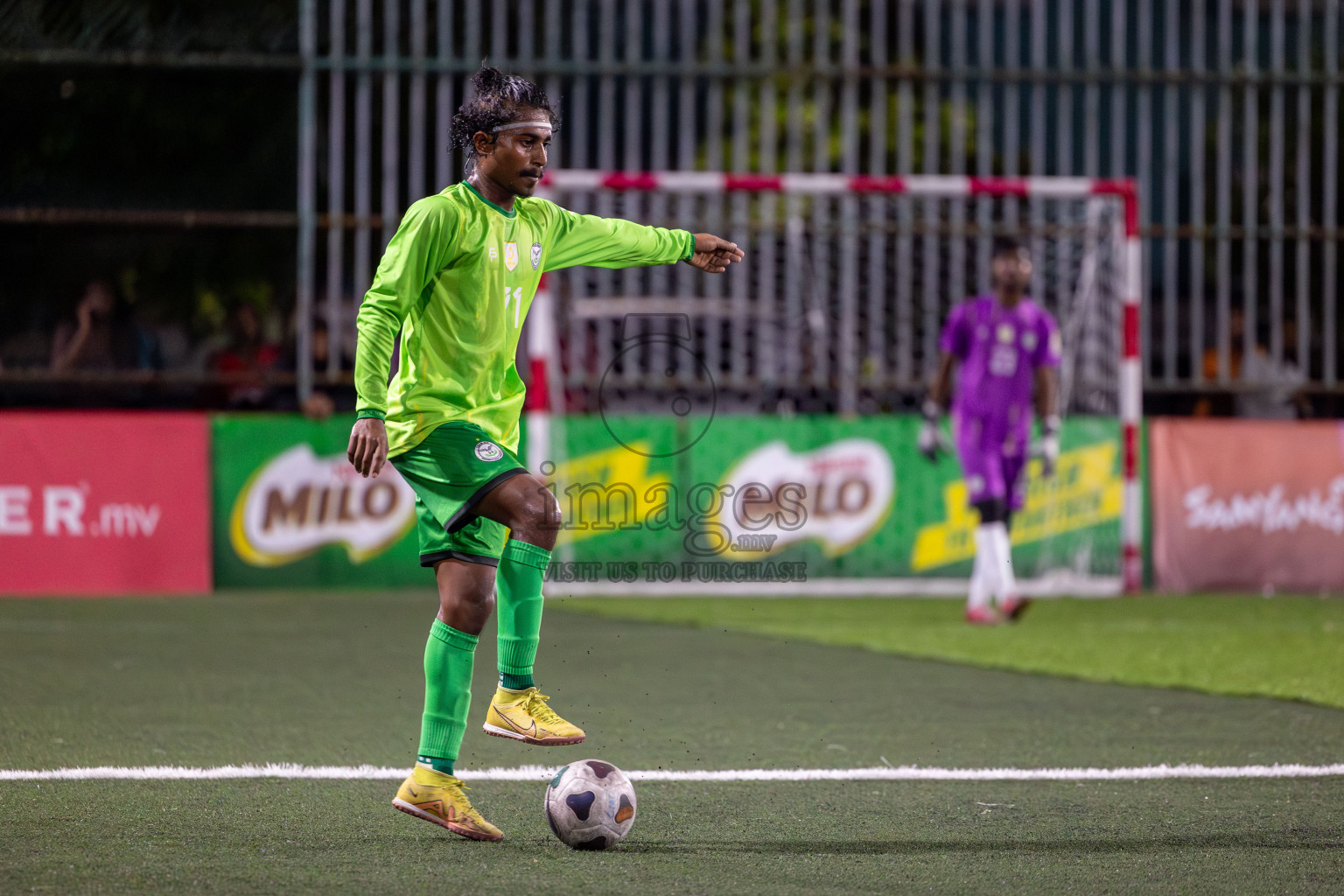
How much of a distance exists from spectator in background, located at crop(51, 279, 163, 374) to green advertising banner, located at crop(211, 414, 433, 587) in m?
0.94

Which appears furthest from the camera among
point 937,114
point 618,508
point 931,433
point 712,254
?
point 937,114

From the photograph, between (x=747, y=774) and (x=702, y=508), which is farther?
(x=702, y=508)

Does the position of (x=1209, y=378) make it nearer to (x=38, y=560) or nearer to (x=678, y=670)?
(x=678, y=670)

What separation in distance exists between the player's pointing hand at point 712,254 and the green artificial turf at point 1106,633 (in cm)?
338

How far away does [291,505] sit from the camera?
11922mm

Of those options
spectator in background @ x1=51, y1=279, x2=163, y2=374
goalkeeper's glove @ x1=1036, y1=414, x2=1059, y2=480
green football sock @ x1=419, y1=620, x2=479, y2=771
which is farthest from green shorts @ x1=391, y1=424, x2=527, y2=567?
spectator in background @ x1=51, y1=279, x2=163, y2=374

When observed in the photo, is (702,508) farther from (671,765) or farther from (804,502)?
(671,765)

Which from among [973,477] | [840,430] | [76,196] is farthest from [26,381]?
[973,477]

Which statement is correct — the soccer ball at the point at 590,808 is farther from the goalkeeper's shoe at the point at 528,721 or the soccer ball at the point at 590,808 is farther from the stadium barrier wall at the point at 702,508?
the stadium barrier wall at the point at 702,508

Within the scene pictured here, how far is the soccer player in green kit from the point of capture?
14.4ft

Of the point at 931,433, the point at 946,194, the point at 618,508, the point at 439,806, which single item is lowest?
A: the point at 439,806

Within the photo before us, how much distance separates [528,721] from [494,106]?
1.61 m

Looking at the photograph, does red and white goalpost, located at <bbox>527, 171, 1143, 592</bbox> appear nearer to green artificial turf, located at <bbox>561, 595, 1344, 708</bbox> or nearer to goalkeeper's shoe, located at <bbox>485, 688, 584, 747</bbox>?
green artificial turf, located at <bbox>561, 595, 1344, 708</bbox>

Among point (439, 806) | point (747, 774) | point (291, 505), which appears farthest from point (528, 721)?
point (291, 505)
